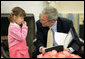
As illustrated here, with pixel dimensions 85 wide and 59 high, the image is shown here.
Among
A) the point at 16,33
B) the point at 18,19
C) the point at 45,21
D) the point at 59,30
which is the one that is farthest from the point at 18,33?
the point at 59,30

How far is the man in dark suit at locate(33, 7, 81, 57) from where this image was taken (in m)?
1.97

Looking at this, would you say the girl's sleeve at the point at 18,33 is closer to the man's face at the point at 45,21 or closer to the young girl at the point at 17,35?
the young girl at the point at 17,35

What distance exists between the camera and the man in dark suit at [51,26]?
1.97 m

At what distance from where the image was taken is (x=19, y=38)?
2098 mm

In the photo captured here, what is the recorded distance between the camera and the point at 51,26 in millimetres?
2080

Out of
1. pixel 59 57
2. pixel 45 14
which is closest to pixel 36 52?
pixel 45 14

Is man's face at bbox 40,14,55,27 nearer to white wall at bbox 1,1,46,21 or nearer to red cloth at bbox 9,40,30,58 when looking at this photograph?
red cloth at bbox 9,40,30,58

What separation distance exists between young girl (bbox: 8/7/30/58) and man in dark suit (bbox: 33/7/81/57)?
6.5 inches

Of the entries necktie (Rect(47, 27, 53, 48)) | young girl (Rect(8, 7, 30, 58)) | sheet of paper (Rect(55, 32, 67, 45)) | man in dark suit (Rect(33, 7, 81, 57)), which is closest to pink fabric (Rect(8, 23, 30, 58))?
young girl (Rect(8, 7, 30, 58))

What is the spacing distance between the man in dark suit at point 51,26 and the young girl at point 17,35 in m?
0.17

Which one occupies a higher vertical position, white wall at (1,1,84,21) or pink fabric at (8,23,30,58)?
white wall at (1,1,84,21)

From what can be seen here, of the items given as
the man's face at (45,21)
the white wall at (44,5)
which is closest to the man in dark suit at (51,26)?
the man's face at (45,21)

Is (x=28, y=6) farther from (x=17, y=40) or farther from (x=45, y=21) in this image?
(x=45, y=21)

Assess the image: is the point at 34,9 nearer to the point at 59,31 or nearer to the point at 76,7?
the point at 76,7
